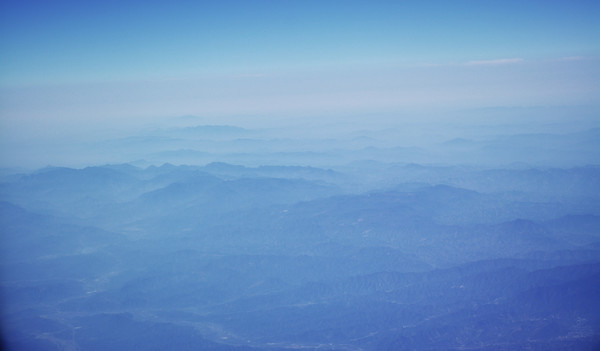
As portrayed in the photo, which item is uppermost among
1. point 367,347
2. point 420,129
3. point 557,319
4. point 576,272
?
point 420,129

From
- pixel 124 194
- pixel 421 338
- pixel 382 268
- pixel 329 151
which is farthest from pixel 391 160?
pixel 421 338

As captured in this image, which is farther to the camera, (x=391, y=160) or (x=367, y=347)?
(x=391, y=160)

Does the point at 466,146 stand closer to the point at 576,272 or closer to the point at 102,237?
the point at 576,272

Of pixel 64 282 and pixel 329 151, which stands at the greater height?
pixel 329 151

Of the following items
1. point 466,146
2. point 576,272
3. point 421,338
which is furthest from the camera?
point 466,146

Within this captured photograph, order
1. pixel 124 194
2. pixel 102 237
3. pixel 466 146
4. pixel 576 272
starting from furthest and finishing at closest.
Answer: pixel 466 146 → pixel 124 194 → pixel 102 237 → pixel 576 272

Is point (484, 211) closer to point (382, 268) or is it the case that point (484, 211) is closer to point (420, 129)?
point (382, 268)
